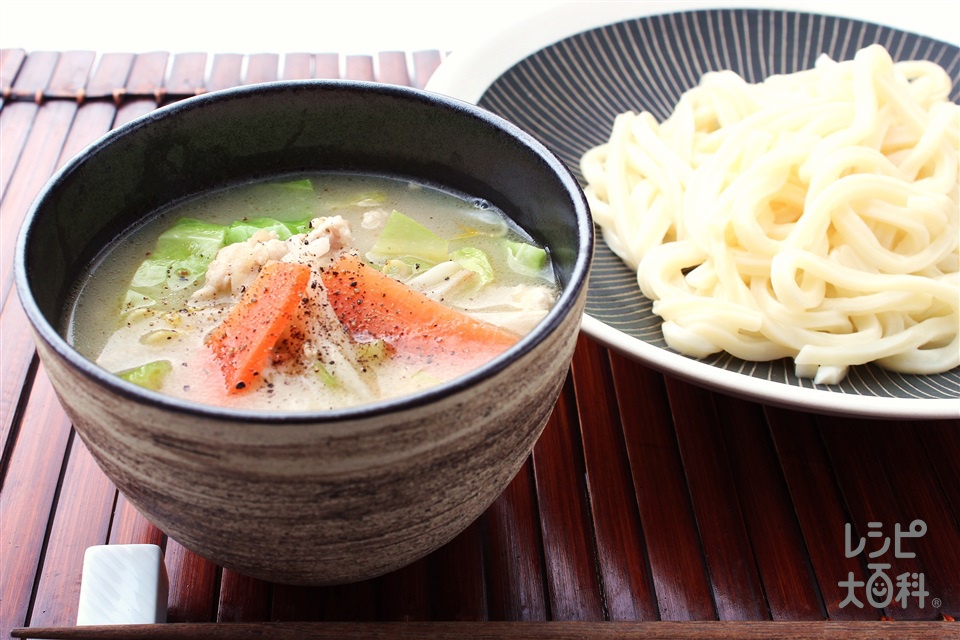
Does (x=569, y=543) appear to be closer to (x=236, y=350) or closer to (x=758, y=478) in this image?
(x=758, y=478)

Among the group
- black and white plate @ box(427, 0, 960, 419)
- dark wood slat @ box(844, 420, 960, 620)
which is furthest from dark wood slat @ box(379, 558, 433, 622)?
black and white plate @ box(427, 0, 960, 419)

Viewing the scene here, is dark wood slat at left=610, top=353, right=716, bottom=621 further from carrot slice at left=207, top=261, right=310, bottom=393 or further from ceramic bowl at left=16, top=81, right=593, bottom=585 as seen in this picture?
carrot slice at left=207, top=261, right=310, bottom=393

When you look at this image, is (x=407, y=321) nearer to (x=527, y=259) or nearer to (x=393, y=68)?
(x=527, y=259)

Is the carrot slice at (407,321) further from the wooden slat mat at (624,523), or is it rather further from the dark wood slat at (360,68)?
the dark wood slat at (360,68)

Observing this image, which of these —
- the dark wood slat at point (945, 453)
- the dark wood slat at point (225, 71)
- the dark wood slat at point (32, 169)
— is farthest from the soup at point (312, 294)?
the dark wood slat at point (225, 71)

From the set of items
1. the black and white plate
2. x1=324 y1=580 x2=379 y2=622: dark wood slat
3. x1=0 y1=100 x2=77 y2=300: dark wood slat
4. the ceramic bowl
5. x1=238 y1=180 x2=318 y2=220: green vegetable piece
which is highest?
the black and white plate

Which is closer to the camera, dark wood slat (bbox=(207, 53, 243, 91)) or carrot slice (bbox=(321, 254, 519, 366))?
carrot slice (bbox=(321, 254, 519, 366))

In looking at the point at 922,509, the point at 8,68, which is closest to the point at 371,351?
the point at 922,509
